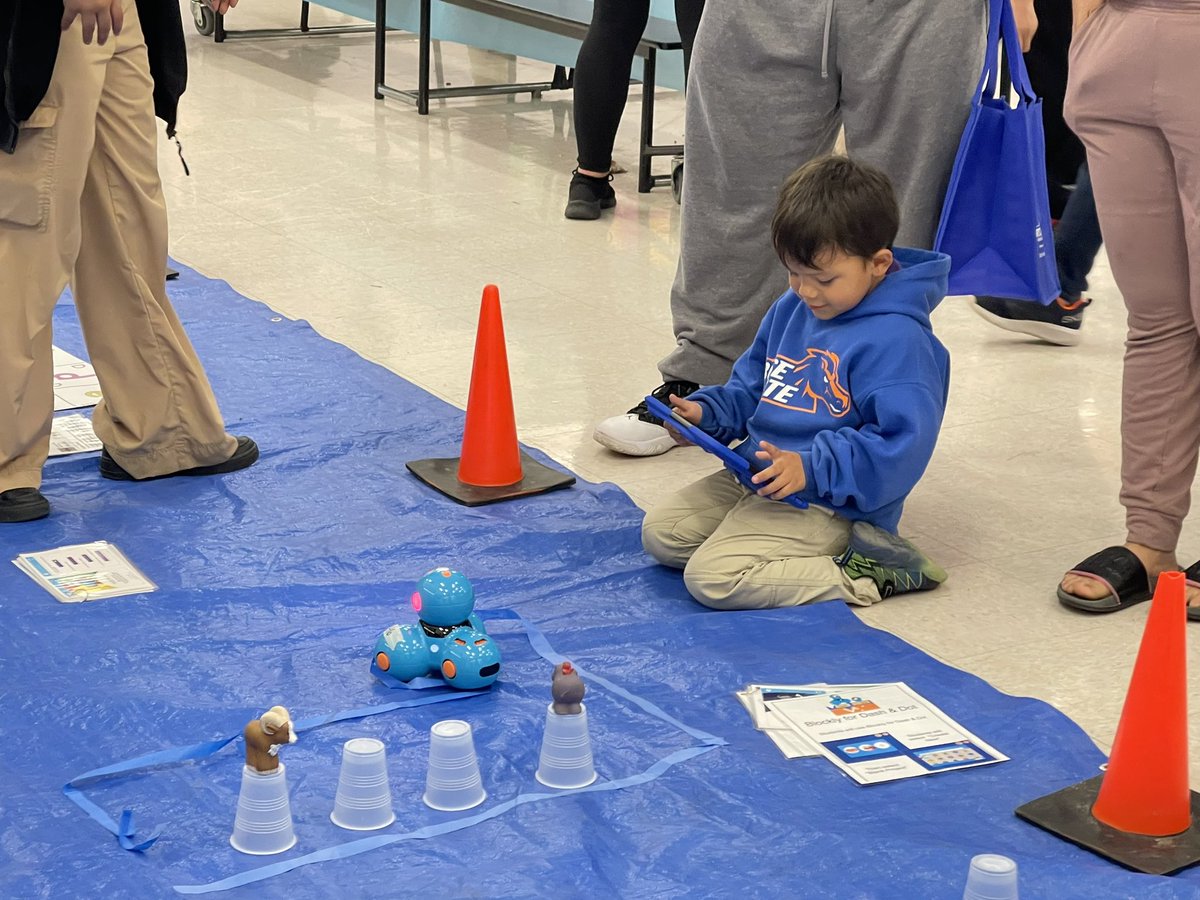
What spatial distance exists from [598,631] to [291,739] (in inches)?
28.2

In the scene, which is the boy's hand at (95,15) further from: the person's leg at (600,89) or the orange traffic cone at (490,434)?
the person's leg at (600,89)

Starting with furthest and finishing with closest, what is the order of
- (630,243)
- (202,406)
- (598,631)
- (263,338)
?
(630,243), (263,338), (202,406), (598,631)

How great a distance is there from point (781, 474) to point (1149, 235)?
0.72m

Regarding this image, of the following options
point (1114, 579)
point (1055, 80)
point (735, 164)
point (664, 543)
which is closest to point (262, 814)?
point (664, 543)

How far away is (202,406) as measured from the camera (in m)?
3.36

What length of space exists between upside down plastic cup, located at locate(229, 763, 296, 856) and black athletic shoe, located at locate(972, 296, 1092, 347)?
2.82 meters

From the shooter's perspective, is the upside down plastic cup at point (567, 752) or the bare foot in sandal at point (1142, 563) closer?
the upside down plastic cup at point (567, 752)

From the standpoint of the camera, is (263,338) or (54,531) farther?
(263,338)

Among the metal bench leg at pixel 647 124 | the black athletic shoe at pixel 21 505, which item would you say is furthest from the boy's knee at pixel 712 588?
the metal bench leg at pixel 647 124

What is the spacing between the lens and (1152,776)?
217 centimetres

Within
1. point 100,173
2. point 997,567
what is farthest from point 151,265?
point 997,567

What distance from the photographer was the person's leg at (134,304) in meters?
3.11

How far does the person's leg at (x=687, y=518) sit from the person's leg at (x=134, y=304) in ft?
3.05

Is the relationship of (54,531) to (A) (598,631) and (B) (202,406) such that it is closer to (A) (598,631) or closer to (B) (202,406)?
(B) (202,406)
